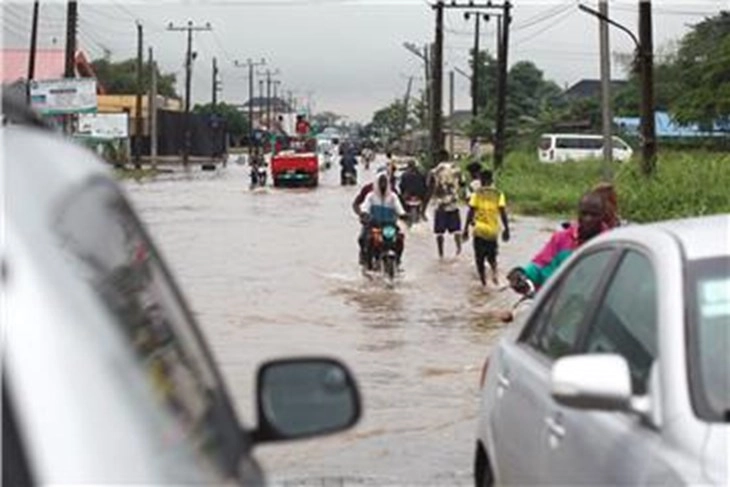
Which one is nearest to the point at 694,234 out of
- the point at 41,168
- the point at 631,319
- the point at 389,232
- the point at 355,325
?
the point at 631,319

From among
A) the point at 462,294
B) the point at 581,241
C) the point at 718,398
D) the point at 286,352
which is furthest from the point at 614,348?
the point at 462,294

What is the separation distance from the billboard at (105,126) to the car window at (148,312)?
223ft

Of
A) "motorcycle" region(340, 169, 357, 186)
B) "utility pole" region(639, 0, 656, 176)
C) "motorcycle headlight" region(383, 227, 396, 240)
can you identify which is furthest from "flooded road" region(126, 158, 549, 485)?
"motorcycle" region(340, 169, 357, 186)

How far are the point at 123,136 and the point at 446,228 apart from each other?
54719 mm

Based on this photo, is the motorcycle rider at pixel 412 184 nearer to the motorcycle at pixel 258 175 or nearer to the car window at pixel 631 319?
the car window at pixel 631 319

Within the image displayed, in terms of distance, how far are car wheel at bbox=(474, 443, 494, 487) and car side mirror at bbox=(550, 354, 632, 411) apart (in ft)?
5.90

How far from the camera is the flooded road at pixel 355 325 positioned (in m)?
8.76

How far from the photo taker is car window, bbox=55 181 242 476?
94.4 inches

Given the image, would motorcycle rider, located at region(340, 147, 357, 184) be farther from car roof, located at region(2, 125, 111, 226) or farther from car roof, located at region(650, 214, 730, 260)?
car roof, located at region(2, 125, 111, 226)

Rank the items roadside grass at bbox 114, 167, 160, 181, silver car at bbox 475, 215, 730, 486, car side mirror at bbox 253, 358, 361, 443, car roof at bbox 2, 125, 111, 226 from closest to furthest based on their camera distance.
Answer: car roof at bbox 2, 125, 111, 226
car side mirror at bbox 253, 358, 361, 443
silver car at bbox 475, 215, 730, 486
roadside grass at bbox 114, 167, 160, 181

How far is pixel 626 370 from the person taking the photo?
3.84 m

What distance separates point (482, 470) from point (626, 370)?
85.1 inches

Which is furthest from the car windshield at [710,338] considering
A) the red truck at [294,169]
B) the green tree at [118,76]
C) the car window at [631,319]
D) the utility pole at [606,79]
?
the green tree at [118,76]

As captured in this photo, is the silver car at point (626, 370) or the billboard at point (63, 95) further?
the billboard at point (63, 95)
